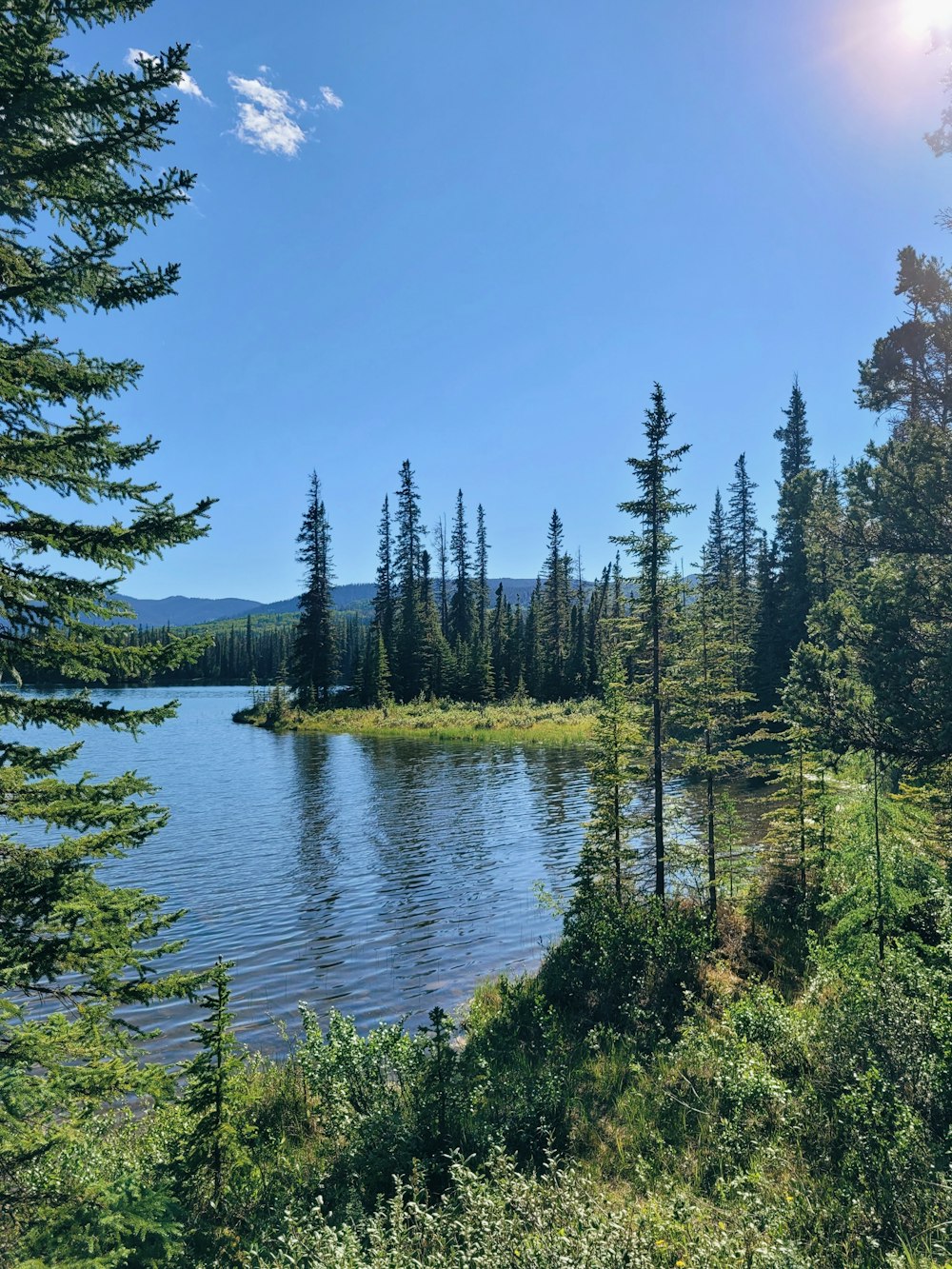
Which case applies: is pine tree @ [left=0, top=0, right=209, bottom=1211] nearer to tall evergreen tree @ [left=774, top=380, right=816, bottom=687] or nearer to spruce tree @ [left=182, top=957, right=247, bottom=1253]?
spruce tree @ [left=182, top=957, right=247, bottom=1253]

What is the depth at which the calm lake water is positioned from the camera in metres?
12.8

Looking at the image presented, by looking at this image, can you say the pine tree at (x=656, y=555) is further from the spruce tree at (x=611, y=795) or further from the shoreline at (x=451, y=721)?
the shoreline at (x=451, y=721)

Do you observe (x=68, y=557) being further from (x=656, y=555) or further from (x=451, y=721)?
(x=451, y=721)

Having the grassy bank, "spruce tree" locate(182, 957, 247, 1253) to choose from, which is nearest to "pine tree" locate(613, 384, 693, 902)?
"spruce tree" locate(182, 957, 247, 1253)

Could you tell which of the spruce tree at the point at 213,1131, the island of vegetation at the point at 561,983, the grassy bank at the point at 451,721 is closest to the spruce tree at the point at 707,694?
the island of vegetation at the point at 561,983

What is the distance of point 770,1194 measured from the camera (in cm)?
595

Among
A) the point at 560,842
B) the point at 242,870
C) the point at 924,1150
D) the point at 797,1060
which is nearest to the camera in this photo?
the point at 924,1150

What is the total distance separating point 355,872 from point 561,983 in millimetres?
8862

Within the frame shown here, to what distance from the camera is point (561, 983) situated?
1214 cm

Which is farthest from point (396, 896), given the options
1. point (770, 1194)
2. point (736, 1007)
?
point (770, 1194)

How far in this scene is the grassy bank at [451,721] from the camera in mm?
47094

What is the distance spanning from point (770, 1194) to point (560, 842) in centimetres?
1649

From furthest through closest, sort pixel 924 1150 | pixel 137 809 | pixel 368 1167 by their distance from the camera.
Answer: pixel 368 1167 < pixel 924 1150 < pixel 137 809

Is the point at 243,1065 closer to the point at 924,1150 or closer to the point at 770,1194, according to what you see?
the point at 770,1194
